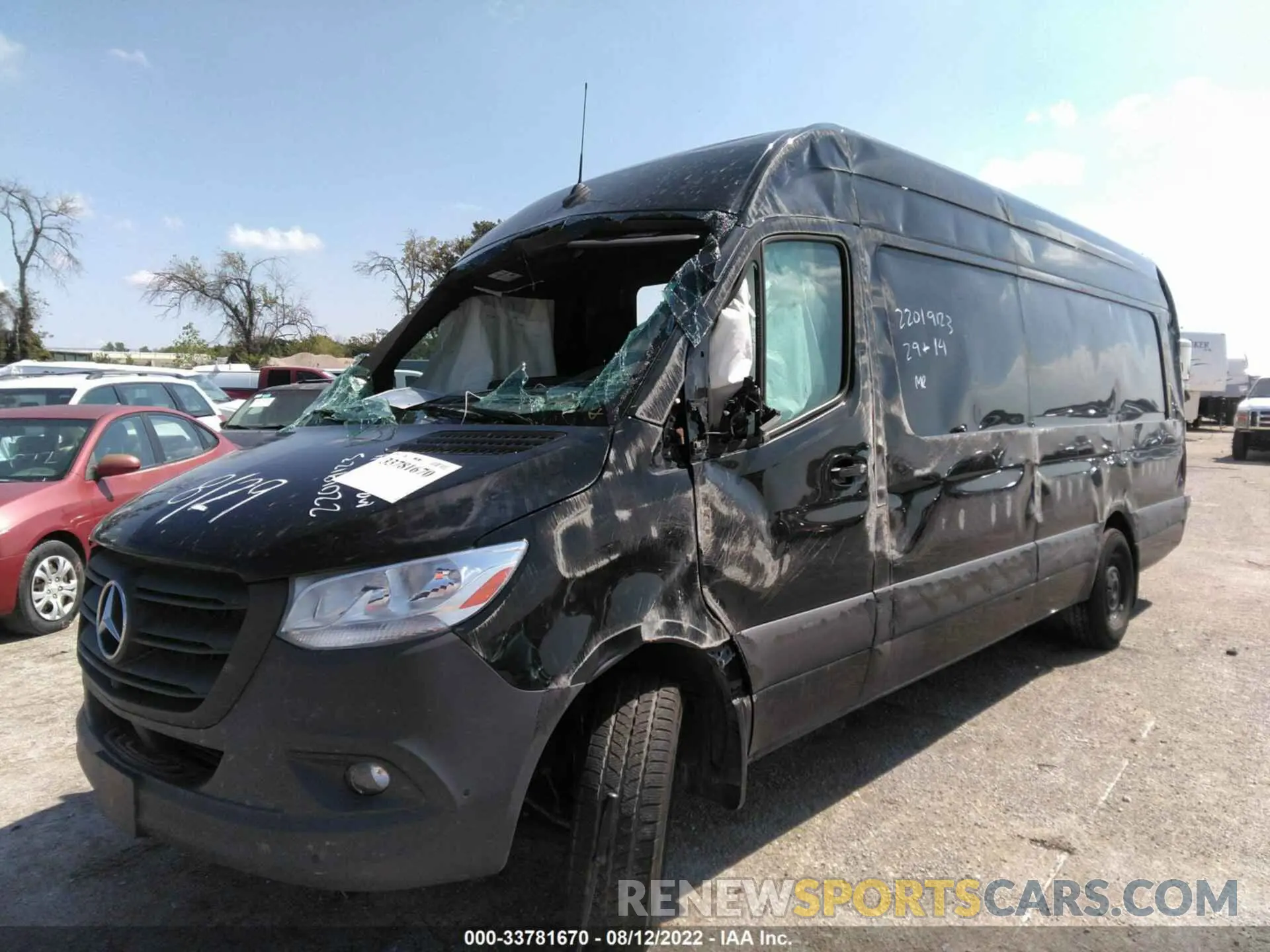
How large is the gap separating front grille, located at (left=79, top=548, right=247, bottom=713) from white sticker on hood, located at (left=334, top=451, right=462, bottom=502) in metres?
0.41

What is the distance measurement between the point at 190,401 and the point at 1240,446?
22212 mm

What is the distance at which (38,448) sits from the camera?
638cm

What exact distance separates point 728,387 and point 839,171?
129 centimetres

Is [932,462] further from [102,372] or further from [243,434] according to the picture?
[102,372]

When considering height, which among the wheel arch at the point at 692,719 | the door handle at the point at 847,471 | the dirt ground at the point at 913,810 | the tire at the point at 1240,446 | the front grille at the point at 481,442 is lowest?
the tire at the point at 1240,446

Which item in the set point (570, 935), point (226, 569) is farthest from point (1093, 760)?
point (226, 569)

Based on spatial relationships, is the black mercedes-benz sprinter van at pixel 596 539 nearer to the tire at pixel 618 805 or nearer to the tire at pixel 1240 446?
the tire at pixel 618 805

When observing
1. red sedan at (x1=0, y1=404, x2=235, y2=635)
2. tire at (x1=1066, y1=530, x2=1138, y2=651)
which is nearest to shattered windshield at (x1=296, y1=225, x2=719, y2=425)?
red sedan at (x1=0, y1=404, x2=235, y2=635)

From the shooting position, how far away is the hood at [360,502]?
2.16 meters

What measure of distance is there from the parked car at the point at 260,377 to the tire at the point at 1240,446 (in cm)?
2149

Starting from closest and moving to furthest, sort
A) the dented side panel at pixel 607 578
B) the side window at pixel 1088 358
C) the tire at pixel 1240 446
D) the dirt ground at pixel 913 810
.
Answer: the dented side panel at pixel 607 578 → the dirt ground at pixel 913 810 → the side window at pixel 1088 358 → the tire at pixel 1240 446

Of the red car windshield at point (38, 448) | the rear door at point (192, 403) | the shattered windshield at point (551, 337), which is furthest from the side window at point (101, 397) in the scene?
the shattered windshield at point (551, 337)

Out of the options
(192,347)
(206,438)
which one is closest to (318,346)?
(192,347)

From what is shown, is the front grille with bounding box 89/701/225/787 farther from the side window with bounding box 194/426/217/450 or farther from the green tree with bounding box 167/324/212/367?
the green tree with bounding box 167/324/212/367
